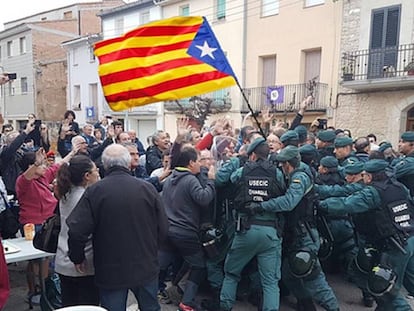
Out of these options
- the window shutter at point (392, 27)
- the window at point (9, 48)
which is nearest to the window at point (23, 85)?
the window at point (9, 48)

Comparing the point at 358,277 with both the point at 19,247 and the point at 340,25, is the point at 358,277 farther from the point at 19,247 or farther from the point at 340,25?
the point at 340,25

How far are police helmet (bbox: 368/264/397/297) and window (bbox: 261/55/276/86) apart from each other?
1472 centimetres

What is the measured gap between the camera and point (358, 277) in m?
4.07

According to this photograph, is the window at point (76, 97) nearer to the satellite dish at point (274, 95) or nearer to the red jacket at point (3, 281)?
the satellite dish at point (274, 95)

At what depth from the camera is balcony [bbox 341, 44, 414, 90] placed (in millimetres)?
13148

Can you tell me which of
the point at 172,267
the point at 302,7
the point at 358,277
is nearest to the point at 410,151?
the point at 358,277

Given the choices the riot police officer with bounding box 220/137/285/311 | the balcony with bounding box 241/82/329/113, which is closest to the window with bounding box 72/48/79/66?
the balcony with bounding box 241/82/329/113

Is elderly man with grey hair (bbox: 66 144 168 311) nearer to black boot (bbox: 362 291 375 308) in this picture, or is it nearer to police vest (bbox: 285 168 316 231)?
police vest (bbox: 285 168 316 231)

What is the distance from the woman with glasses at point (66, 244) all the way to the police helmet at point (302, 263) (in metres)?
1.81

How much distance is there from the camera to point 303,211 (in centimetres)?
383

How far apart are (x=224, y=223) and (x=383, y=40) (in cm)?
1231

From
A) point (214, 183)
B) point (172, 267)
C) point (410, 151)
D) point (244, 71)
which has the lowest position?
point (172, 267)

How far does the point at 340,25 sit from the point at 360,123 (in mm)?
3778

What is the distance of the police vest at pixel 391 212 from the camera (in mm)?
3553
